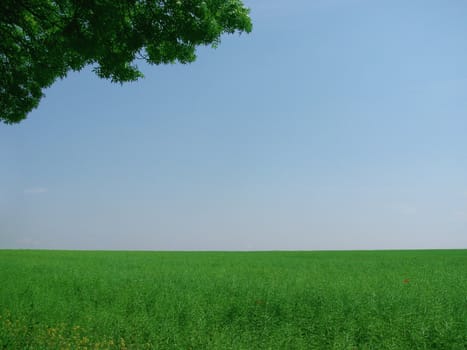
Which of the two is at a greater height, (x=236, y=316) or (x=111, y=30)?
(x=111, y=30)

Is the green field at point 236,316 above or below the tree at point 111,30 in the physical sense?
below

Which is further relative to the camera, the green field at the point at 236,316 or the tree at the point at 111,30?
the tree at the point at 111,30

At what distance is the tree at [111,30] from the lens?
1062 cm

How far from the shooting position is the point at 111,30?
35.4ft

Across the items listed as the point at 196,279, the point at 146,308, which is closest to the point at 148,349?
the point at 146,308

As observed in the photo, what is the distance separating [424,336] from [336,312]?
201 centimetres

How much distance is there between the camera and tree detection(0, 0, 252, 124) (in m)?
10.6

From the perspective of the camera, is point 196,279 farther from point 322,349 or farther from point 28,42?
point 28,42

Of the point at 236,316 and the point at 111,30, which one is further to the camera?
the point at 111,30

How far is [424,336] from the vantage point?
820cm

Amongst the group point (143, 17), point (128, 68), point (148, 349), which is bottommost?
point (148, 349)

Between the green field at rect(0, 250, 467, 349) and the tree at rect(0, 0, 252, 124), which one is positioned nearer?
the green field at rect(0, 250, 467, 349)

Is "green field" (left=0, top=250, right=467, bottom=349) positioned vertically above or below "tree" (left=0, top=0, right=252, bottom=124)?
below

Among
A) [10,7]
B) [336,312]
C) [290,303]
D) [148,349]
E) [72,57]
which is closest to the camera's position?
[148,349]
